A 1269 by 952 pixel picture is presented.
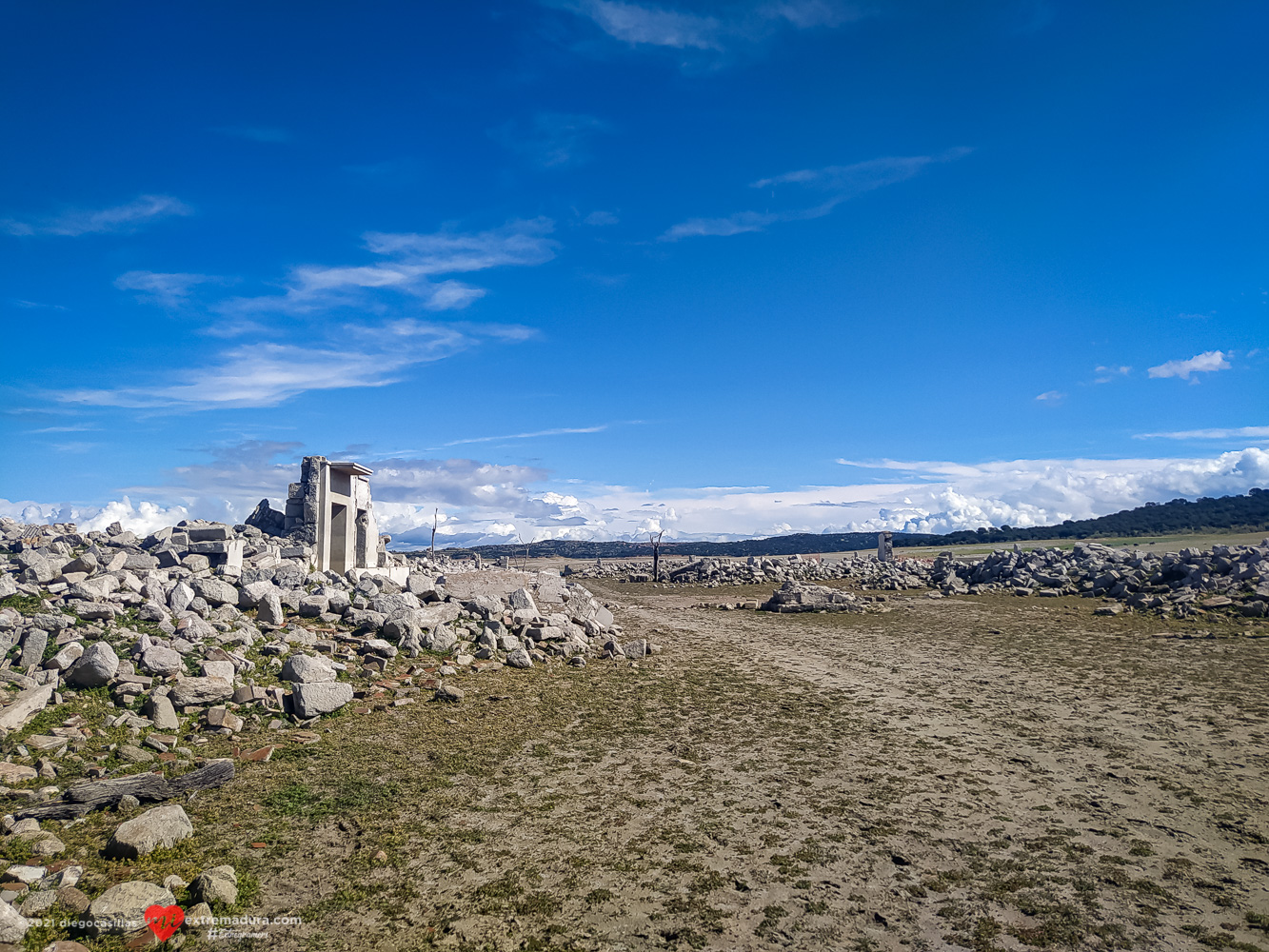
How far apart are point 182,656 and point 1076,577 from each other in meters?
30.7

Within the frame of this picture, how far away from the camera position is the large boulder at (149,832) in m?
4.93

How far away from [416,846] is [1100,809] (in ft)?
20.0

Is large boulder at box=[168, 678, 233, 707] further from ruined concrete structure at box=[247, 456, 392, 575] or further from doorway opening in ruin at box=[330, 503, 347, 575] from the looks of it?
doorway opening in ruin at box=[330, 503, 347, 575]

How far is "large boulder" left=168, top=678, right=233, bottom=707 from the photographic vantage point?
26.0 feet

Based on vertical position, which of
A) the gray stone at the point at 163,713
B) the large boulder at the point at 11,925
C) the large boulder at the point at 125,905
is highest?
the gray stone at the point at 163,713

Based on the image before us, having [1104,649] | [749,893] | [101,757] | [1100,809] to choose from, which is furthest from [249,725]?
[1104,649]

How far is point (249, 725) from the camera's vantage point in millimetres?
8008

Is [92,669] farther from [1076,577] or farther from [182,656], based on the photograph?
[1076,577]

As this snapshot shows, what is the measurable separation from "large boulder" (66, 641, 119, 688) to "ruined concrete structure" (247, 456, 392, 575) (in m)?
10.2

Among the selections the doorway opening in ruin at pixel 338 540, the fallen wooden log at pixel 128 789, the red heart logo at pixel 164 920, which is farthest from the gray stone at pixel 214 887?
the doorway opening in ruin at pixel 338 540

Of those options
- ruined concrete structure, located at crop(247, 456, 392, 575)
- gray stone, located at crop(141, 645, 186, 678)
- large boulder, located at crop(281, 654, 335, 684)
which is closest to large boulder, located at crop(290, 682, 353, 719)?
large boulder, located at crop(281, 654, 335, 684)

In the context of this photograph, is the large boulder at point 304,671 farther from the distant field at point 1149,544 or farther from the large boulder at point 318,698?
the distant field at point 1149,544

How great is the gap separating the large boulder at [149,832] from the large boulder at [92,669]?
11.0 ft

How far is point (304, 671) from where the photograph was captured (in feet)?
30.4
